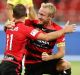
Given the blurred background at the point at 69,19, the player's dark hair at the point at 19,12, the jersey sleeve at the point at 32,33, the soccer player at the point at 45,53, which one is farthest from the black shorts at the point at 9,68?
the blurred background at the point at 69,19

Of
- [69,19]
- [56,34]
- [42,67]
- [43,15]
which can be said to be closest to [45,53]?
[42,67]

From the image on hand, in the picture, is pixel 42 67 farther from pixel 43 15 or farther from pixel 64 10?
pixel 64 10

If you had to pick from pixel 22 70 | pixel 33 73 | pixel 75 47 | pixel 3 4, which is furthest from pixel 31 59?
pixel 3 4

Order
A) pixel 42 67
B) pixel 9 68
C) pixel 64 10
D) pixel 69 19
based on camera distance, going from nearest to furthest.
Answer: pixel 9 68 < pixel 42 67 < pixel 69 19 < pixel 64 10

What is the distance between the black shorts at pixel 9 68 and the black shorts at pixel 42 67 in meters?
0.71

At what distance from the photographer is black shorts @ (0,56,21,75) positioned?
211 inches

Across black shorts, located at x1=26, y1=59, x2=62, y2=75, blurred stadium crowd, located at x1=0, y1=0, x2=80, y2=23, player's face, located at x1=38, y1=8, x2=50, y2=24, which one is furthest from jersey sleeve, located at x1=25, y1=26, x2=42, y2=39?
blurred stadium crowd, located at x1=0, y1=0, x2=80, y2=23

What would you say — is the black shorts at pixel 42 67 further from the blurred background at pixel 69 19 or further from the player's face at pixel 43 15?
the blurred background at pixel 69 19

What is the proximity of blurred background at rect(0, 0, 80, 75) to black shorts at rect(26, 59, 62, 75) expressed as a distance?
238 centimetres

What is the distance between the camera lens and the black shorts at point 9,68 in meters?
5.36

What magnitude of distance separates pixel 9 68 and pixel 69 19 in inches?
203

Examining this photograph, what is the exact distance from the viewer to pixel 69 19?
1039 centimetres

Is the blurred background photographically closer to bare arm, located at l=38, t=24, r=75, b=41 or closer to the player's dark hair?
bare arm, located at l=38, t=24, r=75, b=41

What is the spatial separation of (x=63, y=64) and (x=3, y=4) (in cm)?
505
